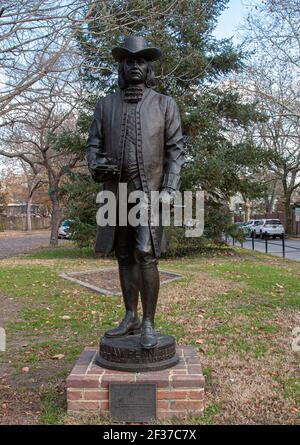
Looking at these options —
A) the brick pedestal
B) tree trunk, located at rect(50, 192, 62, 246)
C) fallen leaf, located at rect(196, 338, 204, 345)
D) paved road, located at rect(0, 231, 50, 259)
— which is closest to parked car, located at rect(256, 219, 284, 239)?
paved road, located at rect(0, 231, 50, 259)

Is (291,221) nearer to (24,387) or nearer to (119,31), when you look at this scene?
(119,31)

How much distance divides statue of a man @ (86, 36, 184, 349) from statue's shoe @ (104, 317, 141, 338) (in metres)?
0.01

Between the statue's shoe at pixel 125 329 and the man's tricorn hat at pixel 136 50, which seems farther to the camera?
the statue's shoe at pixel 125 329

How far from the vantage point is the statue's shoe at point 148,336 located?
384 centimetres

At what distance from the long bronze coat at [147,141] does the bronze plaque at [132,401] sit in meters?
1.04

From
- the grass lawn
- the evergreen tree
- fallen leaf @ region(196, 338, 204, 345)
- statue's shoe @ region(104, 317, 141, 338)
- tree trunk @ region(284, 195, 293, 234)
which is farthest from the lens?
tree trunk @ region(284, 195, 293, 234)

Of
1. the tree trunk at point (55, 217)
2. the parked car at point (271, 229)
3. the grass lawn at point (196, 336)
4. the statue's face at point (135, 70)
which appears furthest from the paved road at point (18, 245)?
the statue's face at point (135, 70)

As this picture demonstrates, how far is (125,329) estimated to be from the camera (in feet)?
13.9

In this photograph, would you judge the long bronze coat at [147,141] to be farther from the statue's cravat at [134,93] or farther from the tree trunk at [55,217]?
the tree trunk at [55,217]

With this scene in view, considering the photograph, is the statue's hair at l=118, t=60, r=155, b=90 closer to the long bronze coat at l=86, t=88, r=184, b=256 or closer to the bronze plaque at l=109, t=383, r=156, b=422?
the long bronze coat at l=86, t=88, r=184, b=256

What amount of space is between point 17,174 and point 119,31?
4998cm

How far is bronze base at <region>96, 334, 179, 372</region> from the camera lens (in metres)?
3.79

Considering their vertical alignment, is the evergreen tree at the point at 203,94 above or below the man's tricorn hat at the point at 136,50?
above

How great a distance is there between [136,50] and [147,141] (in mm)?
723
